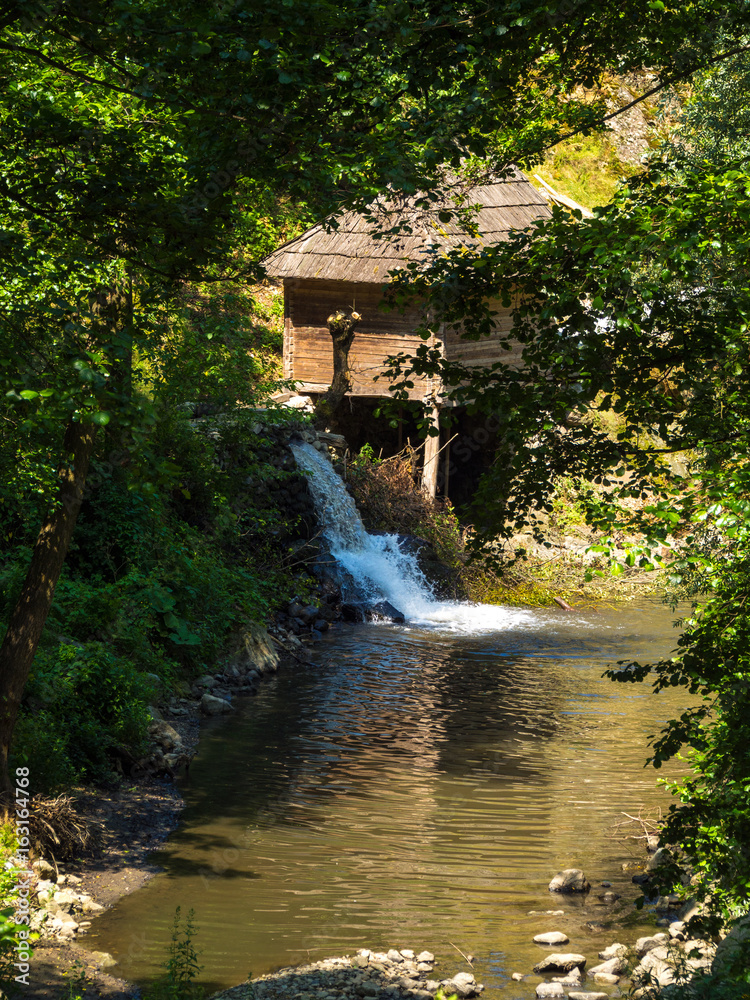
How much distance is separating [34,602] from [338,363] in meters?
15.2

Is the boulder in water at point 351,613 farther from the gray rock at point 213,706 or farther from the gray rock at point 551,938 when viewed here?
the gray rock at point 551,938

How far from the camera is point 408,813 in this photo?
8781 mm

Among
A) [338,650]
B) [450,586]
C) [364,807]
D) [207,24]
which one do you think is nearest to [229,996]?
[364,807]

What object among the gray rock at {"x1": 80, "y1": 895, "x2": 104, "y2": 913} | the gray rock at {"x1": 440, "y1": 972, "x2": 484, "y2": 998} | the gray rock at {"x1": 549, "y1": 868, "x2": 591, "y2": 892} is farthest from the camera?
the gray rock at {"x1": 549, "y1": 868, "x2": 591, "y2": 892}

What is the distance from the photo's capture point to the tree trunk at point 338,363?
21078mm

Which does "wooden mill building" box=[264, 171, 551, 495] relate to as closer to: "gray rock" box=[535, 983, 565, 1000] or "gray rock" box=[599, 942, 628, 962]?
"gray rock" box=[599, 942, 628, 962]

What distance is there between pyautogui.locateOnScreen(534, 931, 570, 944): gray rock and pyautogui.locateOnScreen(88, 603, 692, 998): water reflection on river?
88 millimetres

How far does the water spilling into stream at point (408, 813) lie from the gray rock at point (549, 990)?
3.0 inches

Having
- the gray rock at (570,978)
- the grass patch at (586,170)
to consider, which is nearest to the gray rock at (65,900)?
the gray rock at (570,978)

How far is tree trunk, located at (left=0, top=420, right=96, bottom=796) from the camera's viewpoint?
6727mm

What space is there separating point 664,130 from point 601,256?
31.9 metres

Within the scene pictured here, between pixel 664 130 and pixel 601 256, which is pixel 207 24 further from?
pixel 664 130

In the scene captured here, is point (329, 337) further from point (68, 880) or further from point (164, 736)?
point (68, 880)

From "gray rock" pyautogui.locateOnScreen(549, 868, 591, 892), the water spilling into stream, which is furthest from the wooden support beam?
"gray rock" pyautogui.locateOnScreen(549, 868, 591, 892)
